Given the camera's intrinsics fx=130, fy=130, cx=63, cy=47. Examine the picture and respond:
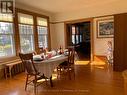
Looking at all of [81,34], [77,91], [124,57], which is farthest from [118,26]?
[81,34]

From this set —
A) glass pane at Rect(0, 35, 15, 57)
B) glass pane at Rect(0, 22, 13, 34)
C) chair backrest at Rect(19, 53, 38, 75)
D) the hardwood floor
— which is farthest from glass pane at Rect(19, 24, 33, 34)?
chair backrest at Rect(19, 53, 38, 75)

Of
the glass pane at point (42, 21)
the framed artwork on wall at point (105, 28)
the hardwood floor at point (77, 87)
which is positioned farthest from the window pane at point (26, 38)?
the framed artwork on wall at point (105, 28)

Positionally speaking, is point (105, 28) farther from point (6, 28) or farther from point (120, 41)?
point (6, 28)

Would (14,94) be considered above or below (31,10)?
below

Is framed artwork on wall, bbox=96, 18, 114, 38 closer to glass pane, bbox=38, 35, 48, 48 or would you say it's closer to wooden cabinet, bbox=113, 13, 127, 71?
wooden cabinet, bbox=113, 13, 127, 71

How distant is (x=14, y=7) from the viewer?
498cm

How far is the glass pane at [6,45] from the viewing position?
4.64 metres

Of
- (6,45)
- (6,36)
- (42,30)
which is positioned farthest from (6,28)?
(42,30)

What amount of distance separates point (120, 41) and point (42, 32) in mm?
3754

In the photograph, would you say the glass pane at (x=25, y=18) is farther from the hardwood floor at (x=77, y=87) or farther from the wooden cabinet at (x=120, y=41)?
the wooden cabinet at (x=120, y=41)

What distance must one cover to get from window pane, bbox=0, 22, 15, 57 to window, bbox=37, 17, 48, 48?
165 cm

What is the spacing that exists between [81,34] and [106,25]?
4114 mm

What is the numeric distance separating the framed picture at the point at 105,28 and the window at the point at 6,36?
3.82 m

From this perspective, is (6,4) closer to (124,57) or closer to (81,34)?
(124,57)
